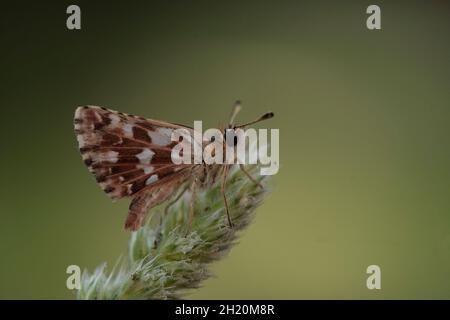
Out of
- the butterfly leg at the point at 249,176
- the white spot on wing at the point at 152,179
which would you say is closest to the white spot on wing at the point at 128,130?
the white spot on wing at the point at 152,179

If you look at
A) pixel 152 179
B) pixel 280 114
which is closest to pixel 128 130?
pixel 152 179

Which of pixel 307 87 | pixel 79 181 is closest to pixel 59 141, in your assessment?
pixel 79 181

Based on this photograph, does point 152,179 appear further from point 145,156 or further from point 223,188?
point 223,188

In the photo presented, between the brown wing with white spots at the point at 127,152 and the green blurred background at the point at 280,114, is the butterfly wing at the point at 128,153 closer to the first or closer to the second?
the brown wing with white spots at the point at 127,152

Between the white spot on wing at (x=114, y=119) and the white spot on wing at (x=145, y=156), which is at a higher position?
the white spot on wing at (x=114, y=119)

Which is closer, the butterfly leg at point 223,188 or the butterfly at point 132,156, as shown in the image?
the butterfly leg at point 223,188
